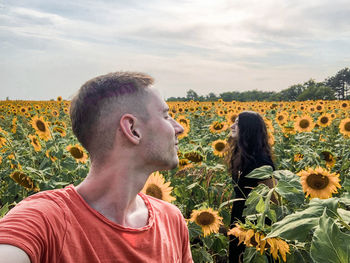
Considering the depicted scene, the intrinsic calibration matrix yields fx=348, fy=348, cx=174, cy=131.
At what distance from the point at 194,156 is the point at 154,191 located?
1.51 metres

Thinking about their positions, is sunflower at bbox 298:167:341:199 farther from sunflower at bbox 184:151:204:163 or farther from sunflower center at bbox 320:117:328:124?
sunflower center at bbox 320:117:328:124

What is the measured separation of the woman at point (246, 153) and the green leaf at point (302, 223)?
2.78m

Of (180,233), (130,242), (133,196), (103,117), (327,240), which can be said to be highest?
(103,117)

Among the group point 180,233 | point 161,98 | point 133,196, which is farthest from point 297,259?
point 161,98

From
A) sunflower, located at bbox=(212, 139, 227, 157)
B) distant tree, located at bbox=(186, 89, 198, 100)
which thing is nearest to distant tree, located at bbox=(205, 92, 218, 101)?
distant tree, located at bbox=(186, 89, 198, 100)

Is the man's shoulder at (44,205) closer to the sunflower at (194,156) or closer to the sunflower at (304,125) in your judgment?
the sunflower at (194,156)

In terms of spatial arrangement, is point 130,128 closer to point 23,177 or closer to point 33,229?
point 33,229

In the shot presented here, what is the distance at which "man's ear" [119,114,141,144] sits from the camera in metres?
1.39

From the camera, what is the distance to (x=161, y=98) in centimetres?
157

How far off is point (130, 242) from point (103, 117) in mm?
499

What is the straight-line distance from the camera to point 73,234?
117 cm

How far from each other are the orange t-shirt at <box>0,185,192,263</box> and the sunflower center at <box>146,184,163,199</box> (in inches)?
40.0

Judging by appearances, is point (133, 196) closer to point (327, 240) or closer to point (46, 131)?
point (327, 240)

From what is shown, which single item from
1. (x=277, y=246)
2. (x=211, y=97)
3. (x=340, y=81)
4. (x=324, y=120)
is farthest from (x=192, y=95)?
(x=340, y=81)
